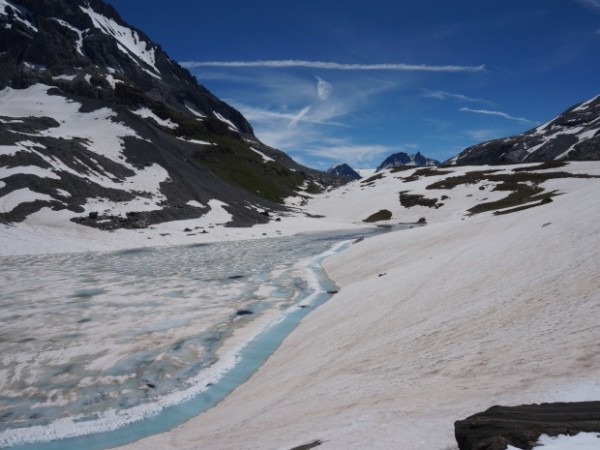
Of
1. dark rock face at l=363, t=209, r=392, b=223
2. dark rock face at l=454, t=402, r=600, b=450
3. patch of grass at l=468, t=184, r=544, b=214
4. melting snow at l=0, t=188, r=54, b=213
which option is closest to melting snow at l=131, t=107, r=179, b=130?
dark rock face at l=363, t=209, r=392, b=223

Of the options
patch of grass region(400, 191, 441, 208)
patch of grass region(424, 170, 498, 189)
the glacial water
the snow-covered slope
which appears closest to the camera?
the snow-covered slope

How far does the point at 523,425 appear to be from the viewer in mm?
5789

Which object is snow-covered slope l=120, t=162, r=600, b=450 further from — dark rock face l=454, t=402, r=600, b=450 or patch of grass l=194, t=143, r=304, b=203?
patch of grass l=194, t=143, r=304, b=203

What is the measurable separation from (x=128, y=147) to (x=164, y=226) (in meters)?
35.2

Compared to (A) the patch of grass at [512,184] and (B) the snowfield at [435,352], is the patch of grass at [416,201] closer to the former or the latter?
(A) the patch of grass at [512,184]

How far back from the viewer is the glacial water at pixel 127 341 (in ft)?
41.9

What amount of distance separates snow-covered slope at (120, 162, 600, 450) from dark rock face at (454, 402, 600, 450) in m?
0.55

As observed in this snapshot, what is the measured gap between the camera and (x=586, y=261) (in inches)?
558

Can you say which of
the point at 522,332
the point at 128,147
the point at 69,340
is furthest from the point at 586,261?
the point at 128,147

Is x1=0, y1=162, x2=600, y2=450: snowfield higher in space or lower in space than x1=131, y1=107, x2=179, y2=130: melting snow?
lower

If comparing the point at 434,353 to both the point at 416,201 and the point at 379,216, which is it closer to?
the point at 379,216

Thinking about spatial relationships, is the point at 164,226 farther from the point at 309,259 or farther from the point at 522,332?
the point at 522,332

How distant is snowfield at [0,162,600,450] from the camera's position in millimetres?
7824

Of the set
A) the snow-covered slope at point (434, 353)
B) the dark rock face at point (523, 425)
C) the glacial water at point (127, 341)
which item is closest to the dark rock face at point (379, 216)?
the glacial water at point (127, 341)
